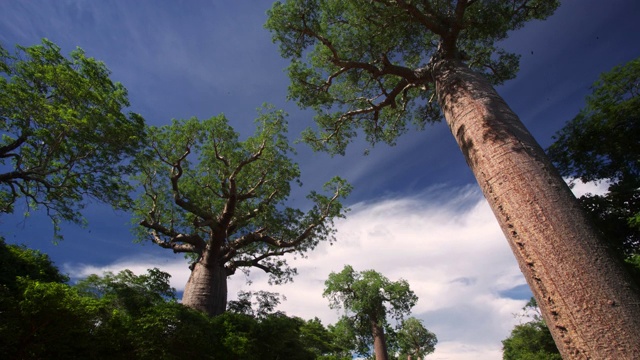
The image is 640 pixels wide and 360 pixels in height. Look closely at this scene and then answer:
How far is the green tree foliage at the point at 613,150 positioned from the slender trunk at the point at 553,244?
1369 cm

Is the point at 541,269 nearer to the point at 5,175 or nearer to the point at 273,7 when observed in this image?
the point at 273,7

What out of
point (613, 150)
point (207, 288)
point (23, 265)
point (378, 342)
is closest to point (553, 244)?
point (207, 288)

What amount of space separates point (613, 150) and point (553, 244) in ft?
53.1

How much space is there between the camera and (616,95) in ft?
39.3

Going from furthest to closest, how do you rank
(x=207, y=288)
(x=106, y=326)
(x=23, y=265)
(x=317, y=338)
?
(x=317, y=338) < (x=207, y=288) < (x=23, y=265) < (x=106, y=326)

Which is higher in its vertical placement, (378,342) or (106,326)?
(378,342)

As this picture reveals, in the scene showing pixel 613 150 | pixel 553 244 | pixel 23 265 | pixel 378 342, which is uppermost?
pixel 613 150

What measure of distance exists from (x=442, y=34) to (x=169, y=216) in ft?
48.7

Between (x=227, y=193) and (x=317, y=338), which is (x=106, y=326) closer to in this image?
(x=227, y=193)

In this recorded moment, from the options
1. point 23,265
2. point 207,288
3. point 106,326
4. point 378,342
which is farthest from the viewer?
point 378,342

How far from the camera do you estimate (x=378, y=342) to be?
25375 mm

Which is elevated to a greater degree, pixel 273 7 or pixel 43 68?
pixel 43 68

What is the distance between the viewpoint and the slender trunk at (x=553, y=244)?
160 centimetres

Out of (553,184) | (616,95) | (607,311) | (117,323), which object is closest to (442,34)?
(553,184)
